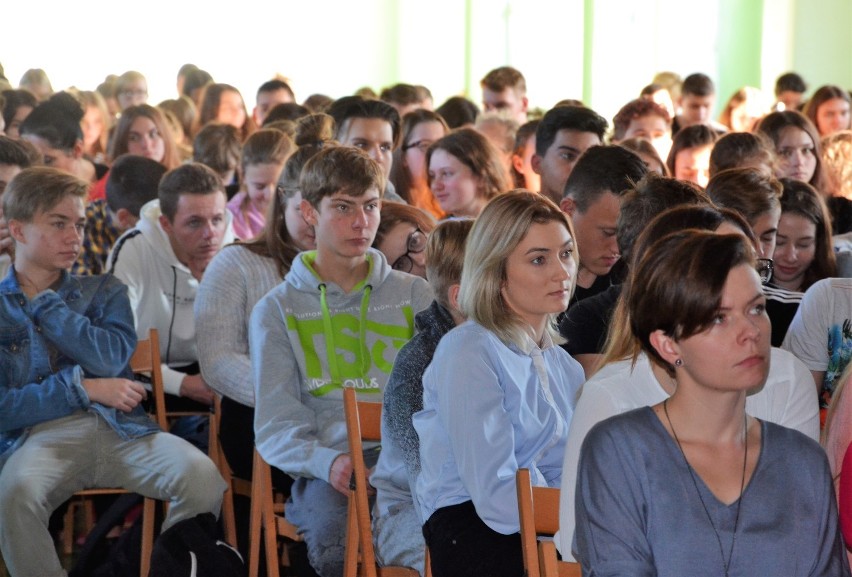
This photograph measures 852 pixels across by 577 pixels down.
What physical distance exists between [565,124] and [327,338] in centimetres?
157

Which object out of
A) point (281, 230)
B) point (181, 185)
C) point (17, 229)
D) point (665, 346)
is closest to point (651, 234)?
point (665, 346)

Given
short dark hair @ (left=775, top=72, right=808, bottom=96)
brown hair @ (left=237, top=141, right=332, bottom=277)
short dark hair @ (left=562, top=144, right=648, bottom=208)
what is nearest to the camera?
short dark hair @ (left=562, top=144, right=648, bottom=208)

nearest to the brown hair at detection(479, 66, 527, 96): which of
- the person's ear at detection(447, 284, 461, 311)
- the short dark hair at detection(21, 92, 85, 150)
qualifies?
the short dark hair at detection(21, 92, 85, 150)

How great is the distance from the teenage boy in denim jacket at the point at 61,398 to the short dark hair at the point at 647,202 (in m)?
1.55

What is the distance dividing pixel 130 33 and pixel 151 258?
9.82 metres

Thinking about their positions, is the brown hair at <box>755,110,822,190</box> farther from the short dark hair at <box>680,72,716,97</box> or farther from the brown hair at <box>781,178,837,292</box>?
the short dark hair at <box>680,72,716,97</box>

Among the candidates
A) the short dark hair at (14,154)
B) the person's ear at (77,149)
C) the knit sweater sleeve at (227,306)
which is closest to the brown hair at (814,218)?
the knit sweater sleeve at (227,306)

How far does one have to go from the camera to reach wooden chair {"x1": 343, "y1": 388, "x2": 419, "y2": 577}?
2777 mm

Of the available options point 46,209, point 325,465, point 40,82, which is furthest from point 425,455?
point 40,82

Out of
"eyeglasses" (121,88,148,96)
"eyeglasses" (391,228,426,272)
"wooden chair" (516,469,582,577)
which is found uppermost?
"eyeglasses" (121,88,148,96)

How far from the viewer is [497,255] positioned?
2.53m

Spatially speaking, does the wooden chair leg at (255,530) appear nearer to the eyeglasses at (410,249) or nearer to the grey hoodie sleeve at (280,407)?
the grey hoodie sleeve at (280,407)

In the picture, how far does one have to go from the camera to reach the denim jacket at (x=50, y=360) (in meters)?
3.50

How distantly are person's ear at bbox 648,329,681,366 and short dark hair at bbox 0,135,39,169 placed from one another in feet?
11.2
